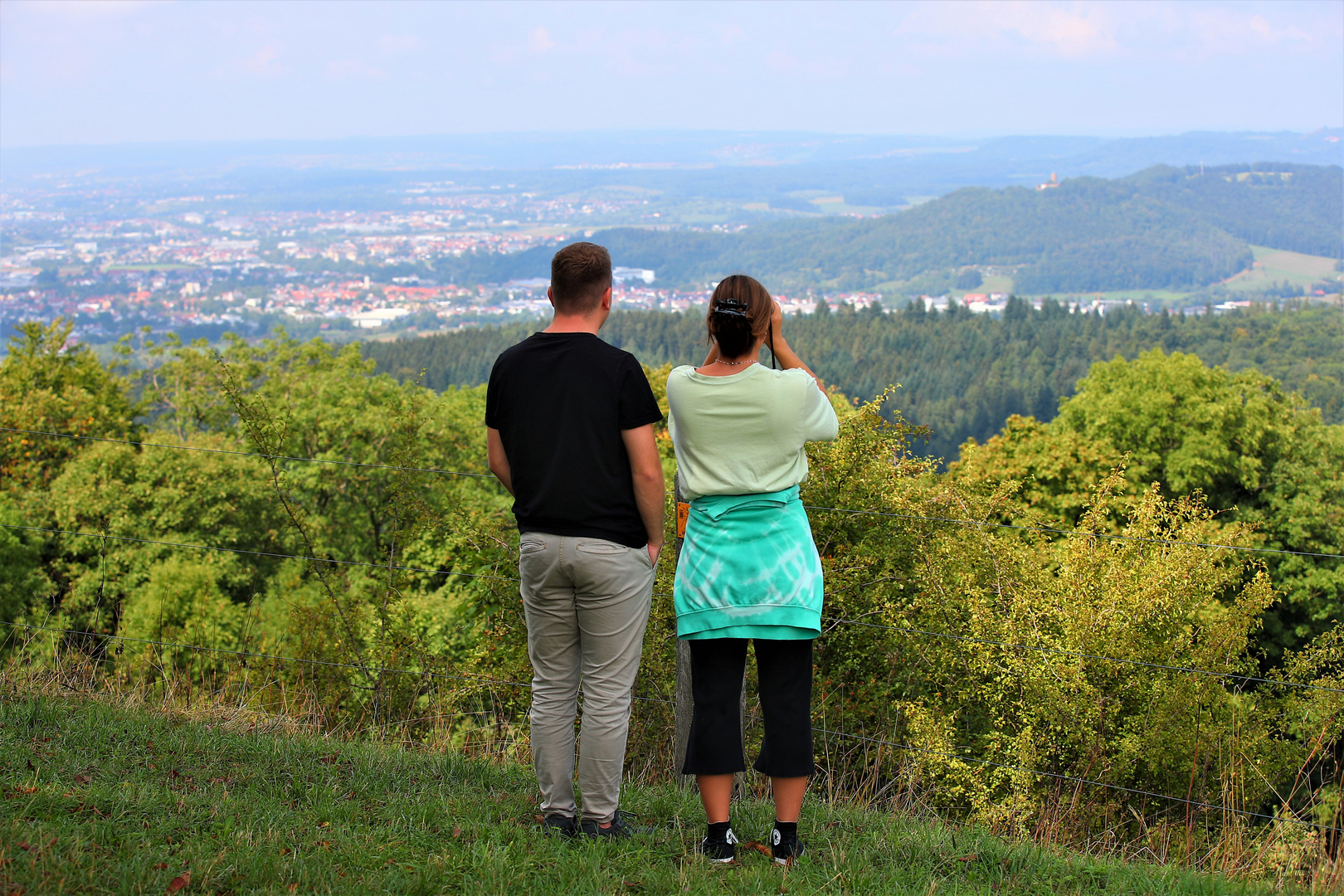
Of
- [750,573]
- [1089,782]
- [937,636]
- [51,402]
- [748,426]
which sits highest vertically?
[748,426]

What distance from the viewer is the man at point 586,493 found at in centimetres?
298

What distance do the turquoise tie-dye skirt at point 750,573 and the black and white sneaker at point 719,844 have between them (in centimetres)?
63

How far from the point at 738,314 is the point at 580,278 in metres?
0.49

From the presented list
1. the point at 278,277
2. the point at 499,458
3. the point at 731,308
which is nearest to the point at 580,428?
the point at 499,458

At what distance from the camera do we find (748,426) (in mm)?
2984

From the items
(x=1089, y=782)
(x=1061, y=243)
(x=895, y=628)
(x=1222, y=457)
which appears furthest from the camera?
(x=1061, y=243)

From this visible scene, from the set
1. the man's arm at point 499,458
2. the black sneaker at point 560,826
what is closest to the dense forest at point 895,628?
the black sneaker at point 560,826

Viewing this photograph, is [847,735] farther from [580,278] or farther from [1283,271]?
[1283,271]

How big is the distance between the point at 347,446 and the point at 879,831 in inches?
976

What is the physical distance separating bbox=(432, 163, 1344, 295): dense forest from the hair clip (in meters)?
152

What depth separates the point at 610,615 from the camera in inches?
121

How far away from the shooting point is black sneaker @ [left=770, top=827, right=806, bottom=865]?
309 centimetres

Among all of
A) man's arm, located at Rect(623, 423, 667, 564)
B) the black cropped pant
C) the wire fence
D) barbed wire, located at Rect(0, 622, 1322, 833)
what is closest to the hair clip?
man's arm, located at Rect(623, 423, 667, 564)

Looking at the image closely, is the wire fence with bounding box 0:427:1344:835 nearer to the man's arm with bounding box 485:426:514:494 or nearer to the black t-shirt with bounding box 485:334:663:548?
the man's arm with bounding box 485:426:514:494
